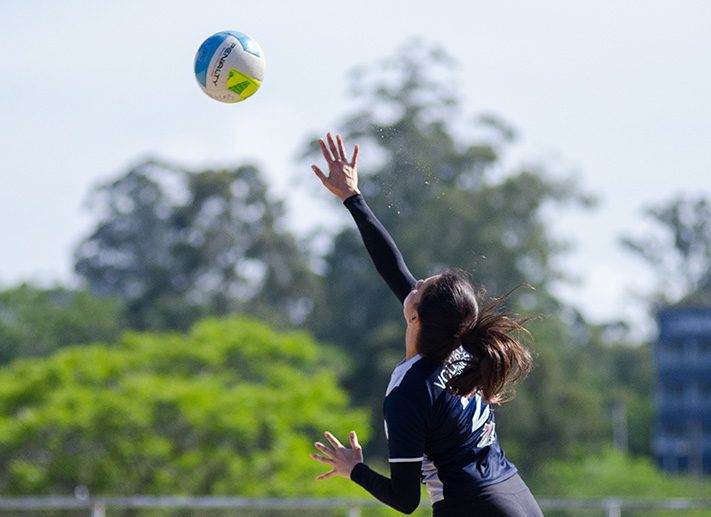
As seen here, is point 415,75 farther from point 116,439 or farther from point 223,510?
point 223,510

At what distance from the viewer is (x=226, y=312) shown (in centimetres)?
4584

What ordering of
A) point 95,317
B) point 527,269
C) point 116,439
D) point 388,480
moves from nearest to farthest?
point 388,480 < point 116,439 < point 527,269 < point 95,317

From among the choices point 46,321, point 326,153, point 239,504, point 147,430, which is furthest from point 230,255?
point 326,153

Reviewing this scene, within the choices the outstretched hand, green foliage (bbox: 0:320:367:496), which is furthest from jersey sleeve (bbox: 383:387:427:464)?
green foliage (bbox: 0:320:367:496)

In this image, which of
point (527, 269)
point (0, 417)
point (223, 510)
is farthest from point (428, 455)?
point (527, 269)

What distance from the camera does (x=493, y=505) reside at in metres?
3.84

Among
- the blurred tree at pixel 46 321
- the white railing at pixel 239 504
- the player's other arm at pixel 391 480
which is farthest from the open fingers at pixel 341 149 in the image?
the blurred tree at pixel 46 321

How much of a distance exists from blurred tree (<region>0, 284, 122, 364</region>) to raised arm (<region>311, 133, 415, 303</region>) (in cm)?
3817

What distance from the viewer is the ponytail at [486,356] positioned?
155 inches

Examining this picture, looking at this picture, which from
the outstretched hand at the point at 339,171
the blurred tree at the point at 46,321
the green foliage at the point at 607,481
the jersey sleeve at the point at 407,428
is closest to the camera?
the jersey sleeve at the point at 407,428

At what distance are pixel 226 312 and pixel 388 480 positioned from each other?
4227 cm

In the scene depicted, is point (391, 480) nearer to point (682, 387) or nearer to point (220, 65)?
point (220, 65)

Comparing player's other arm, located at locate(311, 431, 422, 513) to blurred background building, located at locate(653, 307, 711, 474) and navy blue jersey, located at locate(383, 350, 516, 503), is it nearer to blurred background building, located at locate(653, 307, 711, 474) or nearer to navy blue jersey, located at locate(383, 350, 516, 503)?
navy blue jersey, located at locate(383, 350, 516, 503)

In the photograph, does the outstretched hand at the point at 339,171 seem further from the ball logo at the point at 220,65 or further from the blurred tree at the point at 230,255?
the blurred tree at the point at 230,255
